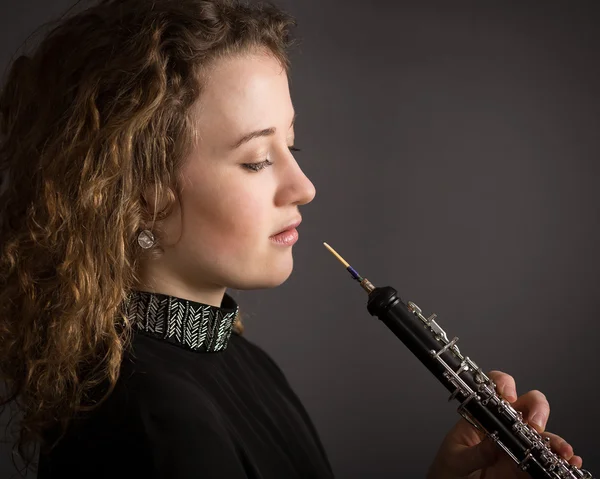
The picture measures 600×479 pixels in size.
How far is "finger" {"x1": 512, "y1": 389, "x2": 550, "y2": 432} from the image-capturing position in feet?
4.72

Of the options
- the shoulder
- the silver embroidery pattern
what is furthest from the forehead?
the shoulder

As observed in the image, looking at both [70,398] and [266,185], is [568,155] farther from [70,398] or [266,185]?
[70,398]

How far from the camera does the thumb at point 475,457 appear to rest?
4.77 feet

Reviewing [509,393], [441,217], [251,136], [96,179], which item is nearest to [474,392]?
[509,393]

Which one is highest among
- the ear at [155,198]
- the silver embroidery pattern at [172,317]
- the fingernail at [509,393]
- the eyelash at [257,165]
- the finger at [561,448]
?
the ear at [155,198]

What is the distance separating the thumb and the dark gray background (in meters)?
1.24

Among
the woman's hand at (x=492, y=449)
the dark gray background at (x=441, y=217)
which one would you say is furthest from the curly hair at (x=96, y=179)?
the dark gray background at (x=441, y=217)

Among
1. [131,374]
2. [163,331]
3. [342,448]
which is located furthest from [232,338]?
[342,448]

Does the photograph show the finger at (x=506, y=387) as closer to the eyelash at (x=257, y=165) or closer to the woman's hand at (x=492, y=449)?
the woman's hand at (x=492, y=449)

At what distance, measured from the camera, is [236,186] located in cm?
136

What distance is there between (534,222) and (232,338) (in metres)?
1.53

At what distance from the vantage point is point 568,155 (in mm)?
2787

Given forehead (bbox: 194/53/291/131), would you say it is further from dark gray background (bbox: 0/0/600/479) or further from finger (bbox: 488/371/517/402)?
dark gray background (bbox: 0/0/600/479)

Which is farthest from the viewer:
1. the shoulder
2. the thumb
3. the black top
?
the shoulder
